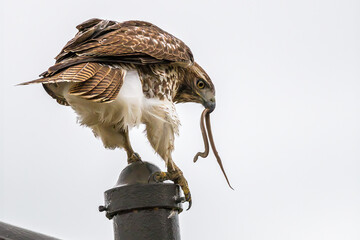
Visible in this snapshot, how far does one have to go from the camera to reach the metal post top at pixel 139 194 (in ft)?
11.4

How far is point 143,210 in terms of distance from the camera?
138 inches

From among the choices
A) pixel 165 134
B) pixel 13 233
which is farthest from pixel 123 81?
pixel 13 233

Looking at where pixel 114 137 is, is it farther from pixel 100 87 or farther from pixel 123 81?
pixel 100 87

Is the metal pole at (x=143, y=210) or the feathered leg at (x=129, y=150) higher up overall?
the feathered leg at (x=129, y=150)

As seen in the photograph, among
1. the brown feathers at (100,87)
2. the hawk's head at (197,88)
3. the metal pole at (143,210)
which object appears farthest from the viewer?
the hawk's head at (197,88)

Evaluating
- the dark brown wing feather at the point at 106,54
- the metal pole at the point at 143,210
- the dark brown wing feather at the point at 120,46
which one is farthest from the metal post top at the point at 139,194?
the dark brown wing feather at the point at 120,46

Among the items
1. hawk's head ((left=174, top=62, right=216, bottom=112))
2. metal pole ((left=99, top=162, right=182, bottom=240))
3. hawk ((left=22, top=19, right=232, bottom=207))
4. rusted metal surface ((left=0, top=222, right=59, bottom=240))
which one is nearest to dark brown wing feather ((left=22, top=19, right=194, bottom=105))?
hawk ((left=22, top=19, right=232, bottom=207))

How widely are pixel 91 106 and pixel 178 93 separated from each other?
43.4 inches

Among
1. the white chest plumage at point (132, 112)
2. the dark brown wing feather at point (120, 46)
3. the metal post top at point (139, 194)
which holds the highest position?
the dark brown wing feather at point (120, 46)

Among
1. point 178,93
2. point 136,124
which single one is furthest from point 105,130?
point 178,93

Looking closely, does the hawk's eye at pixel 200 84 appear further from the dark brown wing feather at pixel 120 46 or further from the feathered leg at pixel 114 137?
the feathered leg at pixel 114 137

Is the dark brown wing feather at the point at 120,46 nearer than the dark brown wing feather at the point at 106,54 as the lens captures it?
No

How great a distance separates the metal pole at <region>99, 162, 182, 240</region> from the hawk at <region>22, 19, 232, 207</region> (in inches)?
32.1

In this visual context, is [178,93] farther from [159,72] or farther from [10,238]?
[10,238]
